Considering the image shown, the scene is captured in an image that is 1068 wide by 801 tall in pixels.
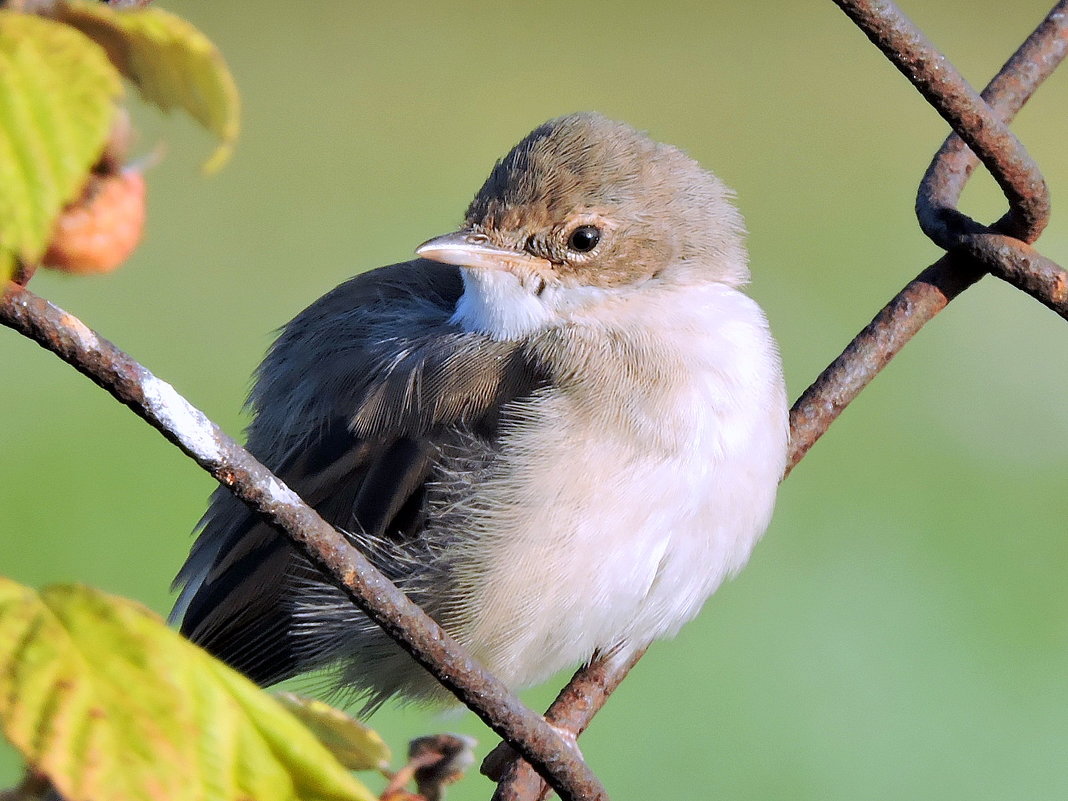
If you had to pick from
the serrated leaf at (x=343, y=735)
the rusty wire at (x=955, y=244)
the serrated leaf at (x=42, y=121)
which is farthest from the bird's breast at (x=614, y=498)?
the serrated leaf at (x=42, y=121)

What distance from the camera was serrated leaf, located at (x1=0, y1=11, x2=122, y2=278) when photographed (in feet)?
2.55

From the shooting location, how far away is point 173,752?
87cm

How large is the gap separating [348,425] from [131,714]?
5.77 feet

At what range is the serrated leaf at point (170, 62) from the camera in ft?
2.89

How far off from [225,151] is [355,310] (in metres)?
1.96

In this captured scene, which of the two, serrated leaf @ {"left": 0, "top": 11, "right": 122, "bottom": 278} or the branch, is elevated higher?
serrated leaf @ {"left": 0, "top": 11, "right": 122, "bottom": 278}

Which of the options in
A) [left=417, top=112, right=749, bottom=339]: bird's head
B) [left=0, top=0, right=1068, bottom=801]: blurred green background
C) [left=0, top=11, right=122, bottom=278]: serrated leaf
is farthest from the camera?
[left=0, top=0, right=1068, bottom=801]: blurred green background

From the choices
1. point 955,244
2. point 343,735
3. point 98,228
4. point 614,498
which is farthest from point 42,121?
point 614,498

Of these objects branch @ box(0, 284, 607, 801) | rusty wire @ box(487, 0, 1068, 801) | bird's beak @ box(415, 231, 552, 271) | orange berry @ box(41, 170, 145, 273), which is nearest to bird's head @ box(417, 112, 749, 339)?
bird's beak @ box(415, 231, 552, 271)

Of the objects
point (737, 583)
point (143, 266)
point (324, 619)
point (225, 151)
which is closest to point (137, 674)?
point (225, 151)

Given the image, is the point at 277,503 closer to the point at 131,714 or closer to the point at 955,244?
the point at 131,714

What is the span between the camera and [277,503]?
3.51 ft

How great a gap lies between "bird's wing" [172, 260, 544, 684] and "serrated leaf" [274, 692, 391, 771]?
117 cm

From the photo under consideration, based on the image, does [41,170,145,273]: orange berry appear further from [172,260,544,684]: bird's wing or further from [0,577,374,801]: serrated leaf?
[172,260,544,684]: bird's wing
